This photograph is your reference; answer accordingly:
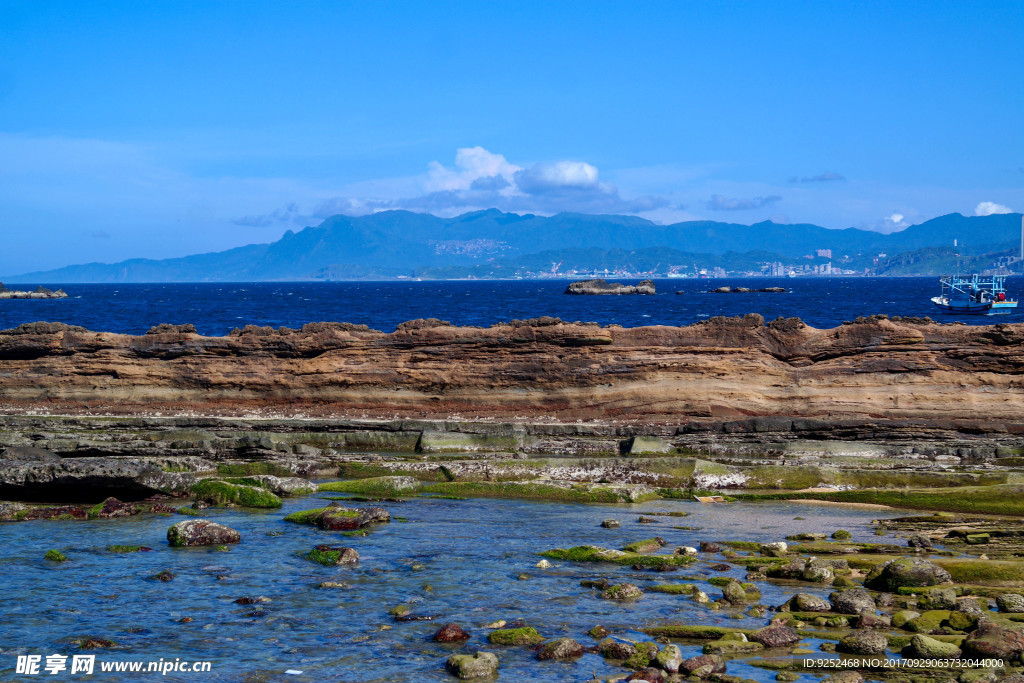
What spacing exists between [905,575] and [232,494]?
52.6 feet

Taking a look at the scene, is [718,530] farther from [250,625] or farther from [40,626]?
[40,626]

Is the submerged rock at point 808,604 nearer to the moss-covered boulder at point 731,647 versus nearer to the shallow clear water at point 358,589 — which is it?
the shallow clear water at point 358,589

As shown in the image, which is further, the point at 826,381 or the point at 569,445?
the point at 826,381

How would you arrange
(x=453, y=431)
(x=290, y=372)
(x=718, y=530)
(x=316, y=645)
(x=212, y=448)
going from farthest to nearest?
(x=290, y=372)
(x=453, y=431)
(x=212, y=448)
(x=718, y=530)
(x=316, y=645)

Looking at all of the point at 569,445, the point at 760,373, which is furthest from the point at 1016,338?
the point at 569,445

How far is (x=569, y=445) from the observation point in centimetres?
A: 2808

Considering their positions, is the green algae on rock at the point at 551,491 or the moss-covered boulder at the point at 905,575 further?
the green algae on rock at the point at 551,491

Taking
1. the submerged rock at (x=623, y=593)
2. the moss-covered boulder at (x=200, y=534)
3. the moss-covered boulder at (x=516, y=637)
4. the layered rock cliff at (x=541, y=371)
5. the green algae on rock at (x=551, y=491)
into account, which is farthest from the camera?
the layered rock cliff at (x=541, y=371)

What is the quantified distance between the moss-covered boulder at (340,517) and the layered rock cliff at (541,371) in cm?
1100

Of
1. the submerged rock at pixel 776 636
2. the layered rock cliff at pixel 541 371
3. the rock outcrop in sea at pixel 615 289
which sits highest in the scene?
the rock outcrop in sea at pixel 615 289

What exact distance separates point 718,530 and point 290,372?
64.0 ft

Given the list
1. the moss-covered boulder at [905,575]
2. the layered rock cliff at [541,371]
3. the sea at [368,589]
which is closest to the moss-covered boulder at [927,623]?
the moss-covered boulder at [905,575]

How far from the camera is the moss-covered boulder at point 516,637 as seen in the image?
43.5 feet

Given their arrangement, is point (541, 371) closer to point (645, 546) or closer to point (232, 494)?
point (232, 494)
